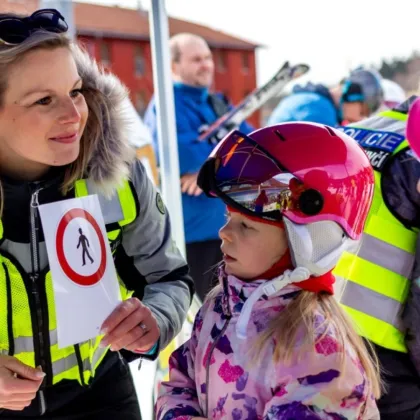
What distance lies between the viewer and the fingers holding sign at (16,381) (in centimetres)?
159

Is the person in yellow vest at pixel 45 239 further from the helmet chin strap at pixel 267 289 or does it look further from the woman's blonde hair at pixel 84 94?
the helmet chin strap at pixel 267 289

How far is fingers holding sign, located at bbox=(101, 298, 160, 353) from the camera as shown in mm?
1749

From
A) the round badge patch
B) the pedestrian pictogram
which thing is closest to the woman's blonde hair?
the pedestrian pictogram

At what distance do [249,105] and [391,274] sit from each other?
9.17 feet

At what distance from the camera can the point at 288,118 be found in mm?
5043

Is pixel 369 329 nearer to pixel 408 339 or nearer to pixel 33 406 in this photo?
pixel 408 339

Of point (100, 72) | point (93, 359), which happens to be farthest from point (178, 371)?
point (100, 72)

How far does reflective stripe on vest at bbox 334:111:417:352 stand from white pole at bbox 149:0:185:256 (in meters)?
1.35

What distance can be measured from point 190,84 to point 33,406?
3.35 meters

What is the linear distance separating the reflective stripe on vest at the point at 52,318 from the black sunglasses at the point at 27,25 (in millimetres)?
405

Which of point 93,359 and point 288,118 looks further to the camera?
point 288,118

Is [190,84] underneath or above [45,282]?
above

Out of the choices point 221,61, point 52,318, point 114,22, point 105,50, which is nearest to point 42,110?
point 52,318

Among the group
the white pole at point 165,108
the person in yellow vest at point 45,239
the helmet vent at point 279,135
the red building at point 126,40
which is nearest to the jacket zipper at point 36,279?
the person in yellow vest at point 45,239
